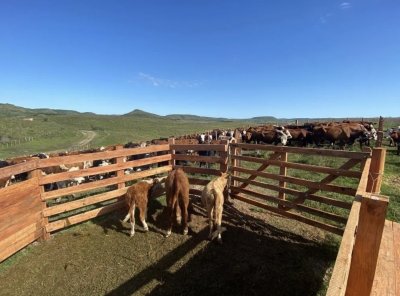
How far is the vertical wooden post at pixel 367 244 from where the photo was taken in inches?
65.2

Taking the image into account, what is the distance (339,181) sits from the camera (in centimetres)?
1083

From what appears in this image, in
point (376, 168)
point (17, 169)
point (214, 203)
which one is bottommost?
point (214, 203)

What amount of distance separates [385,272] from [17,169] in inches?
250

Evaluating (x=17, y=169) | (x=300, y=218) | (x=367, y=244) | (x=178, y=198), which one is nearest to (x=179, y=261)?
(x=178, y=198)

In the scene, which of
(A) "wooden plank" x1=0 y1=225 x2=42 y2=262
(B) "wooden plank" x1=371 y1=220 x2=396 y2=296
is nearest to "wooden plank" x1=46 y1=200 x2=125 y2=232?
(A) "wooden plank" x1=0 y1=225 x2=42 y2=262

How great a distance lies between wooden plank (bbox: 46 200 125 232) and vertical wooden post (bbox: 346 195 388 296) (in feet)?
20.8

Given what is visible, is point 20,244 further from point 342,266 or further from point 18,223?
point 342,266

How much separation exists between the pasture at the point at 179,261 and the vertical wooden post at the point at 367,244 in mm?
2877

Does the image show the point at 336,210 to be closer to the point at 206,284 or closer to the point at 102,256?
the point at 206,284

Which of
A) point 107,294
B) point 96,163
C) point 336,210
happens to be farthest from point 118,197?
point 96,163

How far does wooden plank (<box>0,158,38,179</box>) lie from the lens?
5509 millimetres

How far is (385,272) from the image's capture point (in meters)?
3.20

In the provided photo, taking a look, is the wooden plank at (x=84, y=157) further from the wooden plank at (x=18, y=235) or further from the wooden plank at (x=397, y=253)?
the wooden plank at (x=397, y=253)

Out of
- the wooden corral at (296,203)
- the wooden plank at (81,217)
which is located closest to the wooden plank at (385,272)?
the wooden corral at (296,203)
